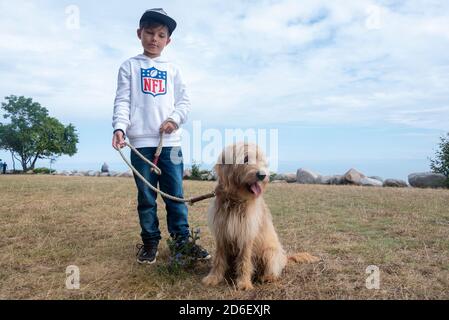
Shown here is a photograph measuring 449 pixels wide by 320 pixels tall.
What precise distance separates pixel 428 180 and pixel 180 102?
1518 cm

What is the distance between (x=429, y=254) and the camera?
4.91 m

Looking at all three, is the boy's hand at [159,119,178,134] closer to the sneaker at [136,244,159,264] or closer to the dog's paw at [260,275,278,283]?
the sneaker at [136,244,159,264]

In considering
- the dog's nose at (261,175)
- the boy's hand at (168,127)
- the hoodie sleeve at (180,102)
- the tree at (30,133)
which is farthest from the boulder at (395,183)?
the tree at (30,133)

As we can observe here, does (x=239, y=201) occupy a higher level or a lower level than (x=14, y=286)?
higher

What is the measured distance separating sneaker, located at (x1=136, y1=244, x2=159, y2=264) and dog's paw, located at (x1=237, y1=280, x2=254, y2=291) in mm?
1255

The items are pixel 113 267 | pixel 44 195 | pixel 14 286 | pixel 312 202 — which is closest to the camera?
pixel 14 286

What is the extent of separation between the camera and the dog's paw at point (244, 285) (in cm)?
372

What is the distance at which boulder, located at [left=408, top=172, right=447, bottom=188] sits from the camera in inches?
645

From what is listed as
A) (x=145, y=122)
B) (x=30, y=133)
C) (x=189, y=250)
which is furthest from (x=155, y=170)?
(x=30, y=133)

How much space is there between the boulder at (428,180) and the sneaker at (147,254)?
15.0 metres

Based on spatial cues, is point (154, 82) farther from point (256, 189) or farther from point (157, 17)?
point (256, 189)
